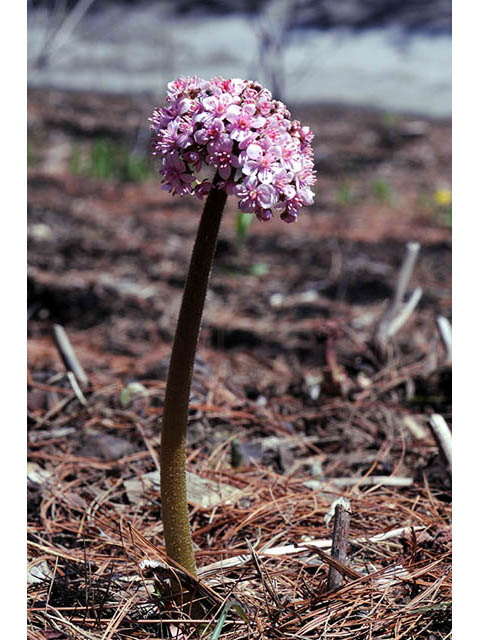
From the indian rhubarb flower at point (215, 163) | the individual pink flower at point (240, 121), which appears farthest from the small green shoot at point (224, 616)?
the individual pink flower at point (240, 121)

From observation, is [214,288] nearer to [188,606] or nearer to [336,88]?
[188,606]

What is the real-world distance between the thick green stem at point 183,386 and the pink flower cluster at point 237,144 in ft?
0.17

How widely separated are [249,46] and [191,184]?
8305 millimetres

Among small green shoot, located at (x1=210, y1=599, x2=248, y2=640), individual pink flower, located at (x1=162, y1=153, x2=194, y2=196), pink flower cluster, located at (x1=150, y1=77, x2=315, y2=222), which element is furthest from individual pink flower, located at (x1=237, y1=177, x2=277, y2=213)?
small green shoot, located at (x1=210, y1=599, x2=248, y2=640)

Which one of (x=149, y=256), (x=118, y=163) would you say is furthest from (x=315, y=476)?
(x=118, y=163)

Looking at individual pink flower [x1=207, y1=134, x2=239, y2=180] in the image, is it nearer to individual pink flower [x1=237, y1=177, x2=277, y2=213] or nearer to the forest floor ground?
individual pink flower [x1=237, y1=177, x2=277, y2=213]

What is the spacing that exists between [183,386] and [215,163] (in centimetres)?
39

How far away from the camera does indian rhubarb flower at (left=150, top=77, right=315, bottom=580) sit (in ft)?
3.28

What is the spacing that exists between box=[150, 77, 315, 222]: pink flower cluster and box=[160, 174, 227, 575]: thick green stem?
53 mm

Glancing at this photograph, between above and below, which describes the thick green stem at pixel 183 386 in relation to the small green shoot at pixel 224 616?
above

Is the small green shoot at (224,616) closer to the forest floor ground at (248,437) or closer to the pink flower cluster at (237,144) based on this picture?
the forest floor ground at (248,437)

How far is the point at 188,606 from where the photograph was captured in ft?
3.96

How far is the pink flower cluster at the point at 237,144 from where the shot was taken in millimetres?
998

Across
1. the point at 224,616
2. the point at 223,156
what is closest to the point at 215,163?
the point at 223,156
